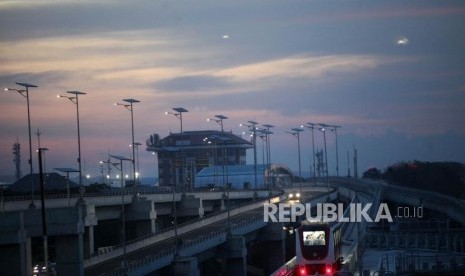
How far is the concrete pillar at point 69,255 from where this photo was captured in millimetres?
48469

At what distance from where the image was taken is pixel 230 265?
235ft

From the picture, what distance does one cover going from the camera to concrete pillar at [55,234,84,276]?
48.5m

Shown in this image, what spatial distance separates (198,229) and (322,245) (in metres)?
28.8

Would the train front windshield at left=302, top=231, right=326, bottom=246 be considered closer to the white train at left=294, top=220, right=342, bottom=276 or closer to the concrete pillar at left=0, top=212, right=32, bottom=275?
the white train at left=294, top=220, right=342, bottom=276

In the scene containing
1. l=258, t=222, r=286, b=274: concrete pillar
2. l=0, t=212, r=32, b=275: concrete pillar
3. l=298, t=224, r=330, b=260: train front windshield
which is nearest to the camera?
l=0, t=212, r=32, b=275: concrete pillar

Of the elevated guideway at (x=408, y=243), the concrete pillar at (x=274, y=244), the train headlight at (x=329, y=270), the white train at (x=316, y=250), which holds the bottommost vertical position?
the concrete pillar at (x=274, y=244)

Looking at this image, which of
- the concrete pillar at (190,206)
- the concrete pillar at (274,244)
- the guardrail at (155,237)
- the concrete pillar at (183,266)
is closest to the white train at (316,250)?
the concrete pillar at (183,266)

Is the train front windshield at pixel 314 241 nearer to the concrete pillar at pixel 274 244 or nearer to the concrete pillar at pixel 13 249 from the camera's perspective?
the concrete pillar at pixel 13 249

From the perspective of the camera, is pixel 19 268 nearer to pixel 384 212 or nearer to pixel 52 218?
pixel 52 218

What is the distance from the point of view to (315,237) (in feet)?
172

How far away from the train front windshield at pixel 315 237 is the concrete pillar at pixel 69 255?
503 inches

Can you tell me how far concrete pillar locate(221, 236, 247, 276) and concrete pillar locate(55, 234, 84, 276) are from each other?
73.4 ft

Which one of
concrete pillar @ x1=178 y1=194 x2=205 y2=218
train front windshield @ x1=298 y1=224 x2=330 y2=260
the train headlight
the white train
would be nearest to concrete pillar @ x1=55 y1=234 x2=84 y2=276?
the white train

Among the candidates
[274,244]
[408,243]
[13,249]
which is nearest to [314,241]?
[13,249]
